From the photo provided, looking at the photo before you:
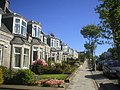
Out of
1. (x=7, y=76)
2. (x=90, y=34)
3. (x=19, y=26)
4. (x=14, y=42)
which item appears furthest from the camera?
(x=90, y=34)

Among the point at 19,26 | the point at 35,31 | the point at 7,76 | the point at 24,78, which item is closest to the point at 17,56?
the point at 19,26

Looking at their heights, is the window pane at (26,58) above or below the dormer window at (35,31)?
below

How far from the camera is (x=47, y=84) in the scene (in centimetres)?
1652

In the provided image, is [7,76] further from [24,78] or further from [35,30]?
[35,30]

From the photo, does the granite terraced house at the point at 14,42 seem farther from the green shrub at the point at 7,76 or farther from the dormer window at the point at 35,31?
the green shrub at the point at 7,76

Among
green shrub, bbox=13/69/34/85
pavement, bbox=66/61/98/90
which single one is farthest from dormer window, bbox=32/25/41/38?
green shrub, bbox=13/69/34/85

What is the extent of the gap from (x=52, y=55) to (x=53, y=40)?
434 cm

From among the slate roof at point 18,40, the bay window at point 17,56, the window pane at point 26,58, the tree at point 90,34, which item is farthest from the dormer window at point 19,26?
the tree at point 90,34

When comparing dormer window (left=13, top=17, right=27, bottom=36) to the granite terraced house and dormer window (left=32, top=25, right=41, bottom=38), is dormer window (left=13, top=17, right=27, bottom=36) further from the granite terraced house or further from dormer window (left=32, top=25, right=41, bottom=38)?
dormer window (left=32, top=25, right=41, bottom=38)

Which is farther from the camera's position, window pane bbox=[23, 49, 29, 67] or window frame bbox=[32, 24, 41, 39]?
window frame bbox=[32, 24, 41, 39]

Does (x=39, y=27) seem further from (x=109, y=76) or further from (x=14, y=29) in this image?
(x=109, y=76)

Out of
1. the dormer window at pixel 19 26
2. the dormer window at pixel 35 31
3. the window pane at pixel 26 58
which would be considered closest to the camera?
the dormer window at pixel 19 26

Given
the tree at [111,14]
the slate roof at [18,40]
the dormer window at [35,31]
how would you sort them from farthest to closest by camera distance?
the dormer window at [35,31], the slate roof at [18,40], the tree at [111,14]

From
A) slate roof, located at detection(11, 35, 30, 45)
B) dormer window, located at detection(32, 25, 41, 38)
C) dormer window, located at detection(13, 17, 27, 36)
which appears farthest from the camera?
dormer window, located at detection(32, 25, 41, 38)
